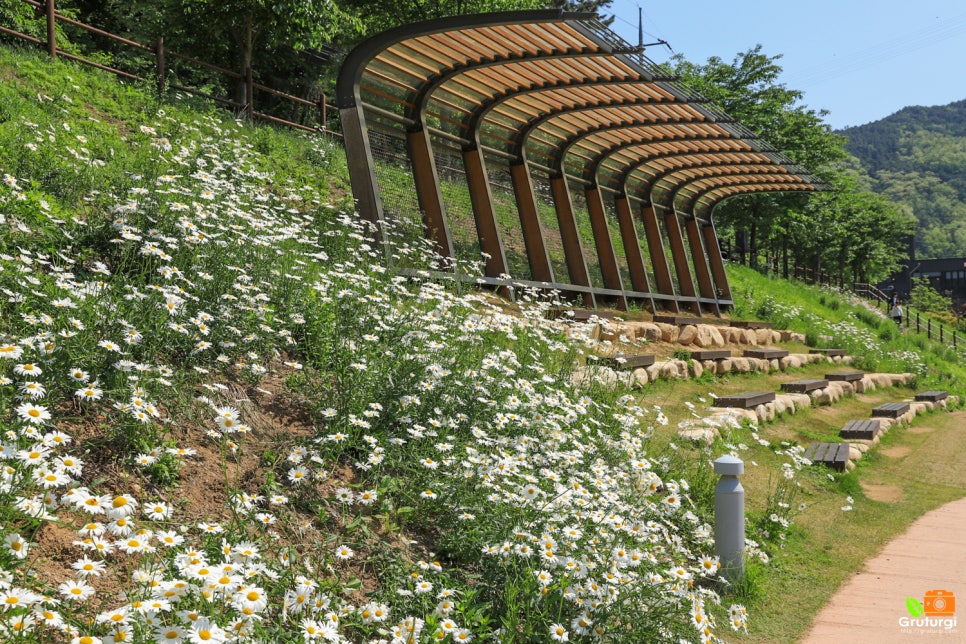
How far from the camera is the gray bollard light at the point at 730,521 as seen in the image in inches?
189

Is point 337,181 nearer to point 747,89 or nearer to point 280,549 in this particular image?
point 280,549

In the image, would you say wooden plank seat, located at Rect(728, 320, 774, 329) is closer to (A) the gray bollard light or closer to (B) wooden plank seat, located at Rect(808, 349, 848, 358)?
(B) wooden plank seat, located at Rect(808, 349, 848, 358)

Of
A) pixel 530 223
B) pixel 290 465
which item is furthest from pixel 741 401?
pixel 290 465

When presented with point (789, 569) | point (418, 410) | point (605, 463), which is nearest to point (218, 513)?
point (418, 410)

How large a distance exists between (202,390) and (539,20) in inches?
239

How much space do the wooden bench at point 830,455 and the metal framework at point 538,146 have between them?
14.4 feet

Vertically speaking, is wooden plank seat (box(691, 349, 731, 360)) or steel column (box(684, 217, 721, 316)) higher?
steel column (box(684, 217, 721, 316))

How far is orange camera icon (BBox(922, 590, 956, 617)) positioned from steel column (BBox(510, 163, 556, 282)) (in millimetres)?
9209

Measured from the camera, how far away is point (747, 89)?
32.5 m

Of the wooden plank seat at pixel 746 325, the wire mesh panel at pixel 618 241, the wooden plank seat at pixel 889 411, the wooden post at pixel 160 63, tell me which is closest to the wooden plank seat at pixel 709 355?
the wooden plank seat at pixel 889 411

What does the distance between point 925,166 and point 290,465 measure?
133575 mm

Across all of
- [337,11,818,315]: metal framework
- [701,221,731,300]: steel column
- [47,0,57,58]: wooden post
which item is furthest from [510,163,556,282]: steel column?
[701,221,731,300]: steel column

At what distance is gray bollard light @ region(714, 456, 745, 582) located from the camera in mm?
4812

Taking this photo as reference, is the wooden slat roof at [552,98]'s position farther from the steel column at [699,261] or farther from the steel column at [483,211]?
the steel column at [699,261]
